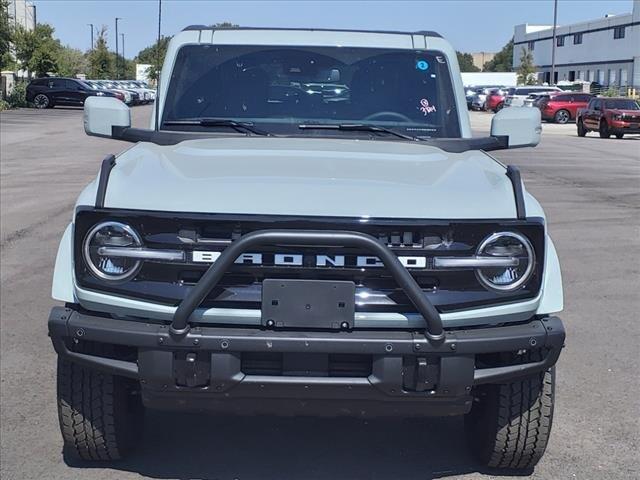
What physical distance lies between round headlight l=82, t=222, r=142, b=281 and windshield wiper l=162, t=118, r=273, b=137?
137cm

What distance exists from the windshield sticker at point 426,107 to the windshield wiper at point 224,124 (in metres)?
0.92

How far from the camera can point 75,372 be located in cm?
376

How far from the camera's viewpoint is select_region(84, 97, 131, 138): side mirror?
15.6ft

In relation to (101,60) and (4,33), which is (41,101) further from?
(101,60)

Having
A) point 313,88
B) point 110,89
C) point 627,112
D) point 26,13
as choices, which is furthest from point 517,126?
point 26,13

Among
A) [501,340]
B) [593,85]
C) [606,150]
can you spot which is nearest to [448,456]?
[501,340]

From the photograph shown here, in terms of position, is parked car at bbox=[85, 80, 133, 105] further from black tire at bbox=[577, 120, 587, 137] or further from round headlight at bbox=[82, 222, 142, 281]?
round headlight at bbox=[82, 222, 142, 281]

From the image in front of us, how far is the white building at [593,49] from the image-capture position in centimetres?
8056

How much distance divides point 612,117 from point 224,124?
28.5 m

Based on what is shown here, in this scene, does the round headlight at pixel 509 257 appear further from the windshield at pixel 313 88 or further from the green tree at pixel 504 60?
the green tree at pixel 504 60

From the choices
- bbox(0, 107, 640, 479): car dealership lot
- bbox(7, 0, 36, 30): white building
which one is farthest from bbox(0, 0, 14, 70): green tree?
bbox(0, 107, 640, 479): car dealership lot

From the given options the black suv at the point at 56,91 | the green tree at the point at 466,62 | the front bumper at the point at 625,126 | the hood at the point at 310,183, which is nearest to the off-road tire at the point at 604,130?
the front bumper at the point at 625,126

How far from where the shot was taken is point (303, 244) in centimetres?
324

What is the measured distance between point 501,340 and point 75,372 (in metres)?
1.80
